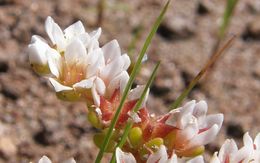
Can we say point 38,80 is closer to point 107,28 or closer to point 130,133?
point 107,28

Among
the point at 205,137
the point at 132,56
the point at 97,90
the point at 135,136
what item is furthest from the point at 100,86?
the point at 132,56

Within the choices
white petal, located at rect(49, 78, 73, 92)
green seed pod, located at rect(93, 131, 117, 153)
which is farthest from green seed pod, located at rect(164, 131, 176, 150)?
white petal, located at rect(49, 78, 73, 92)

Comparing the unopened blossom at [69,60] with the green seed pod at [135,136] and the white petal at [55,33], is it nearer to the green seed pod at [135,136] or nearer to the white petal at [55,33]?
the white petal at [55,33]

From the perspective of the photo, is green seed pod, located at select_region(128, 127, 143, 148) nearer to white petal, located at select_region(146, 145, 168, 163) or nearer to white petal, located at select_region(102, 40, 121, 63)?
white petal, located at select_region(146, 145, 168, 163)

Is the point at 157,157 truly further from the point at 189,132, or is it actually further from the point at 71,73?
the point at 71,73

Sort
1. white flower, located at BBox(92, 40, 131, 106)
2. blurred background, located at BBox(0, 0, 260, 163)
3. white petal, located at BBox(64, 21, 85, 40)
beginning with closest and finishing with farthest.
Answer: white flower, located at BBox(92, 40, 131, 106)
white petal, located at BBox(64, 21, 85, 40)
blurred background, located at BBox(0, 0, 260, 163)

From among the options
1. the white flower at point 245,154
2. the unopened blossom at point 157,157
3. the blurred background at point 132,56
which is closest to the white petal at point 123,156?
the unopened blossom at point 157,157

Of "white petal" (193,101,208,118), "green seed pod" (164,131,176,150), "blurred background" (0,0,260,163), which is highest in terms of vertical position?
"white petal" (193,101,208,118)
